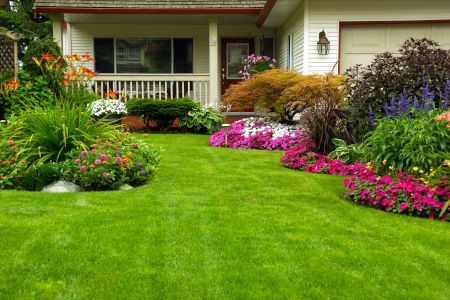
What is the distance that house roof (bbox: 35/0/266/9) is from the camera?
48.3ft

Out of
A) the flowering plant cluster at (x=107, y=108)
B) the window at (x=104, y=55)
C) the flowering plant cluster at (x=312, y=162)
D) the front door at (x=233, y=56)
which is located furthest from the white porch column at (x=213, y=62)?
the flowering plant cluster at (x=312, y=162)

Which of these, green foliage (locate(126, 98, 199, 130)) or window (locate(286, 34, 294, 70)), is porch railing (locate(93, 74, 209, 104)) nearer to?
green foliage (locate(126, 98, 199, 130))

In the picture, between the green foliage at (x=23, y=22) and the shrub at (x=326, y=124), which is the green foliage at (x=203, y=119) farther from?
the green foliage at (x=23, y=22)

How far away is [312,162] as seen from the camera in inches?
327

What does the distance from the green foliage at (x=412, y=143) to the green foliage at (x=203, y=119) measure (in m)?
7.20

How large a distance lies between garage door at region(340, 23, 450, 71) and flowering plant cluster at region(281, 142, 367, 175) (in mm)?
5420

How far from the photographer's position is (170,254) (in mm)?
3910

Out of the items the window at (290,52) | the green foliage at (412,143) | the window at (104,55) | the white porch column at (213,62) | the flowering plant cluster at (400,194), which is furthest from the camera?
the window at (104,55)

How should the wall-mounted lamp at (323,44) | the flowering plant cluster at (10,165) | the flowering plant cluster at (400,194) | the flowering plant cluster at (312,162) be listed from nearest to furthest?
the flowering plant cluster at (400,194) < the flowering plant cluster at (10,165) < the flowering plant cluster at (312,162) < the wall-mounted lamp at (323,44)

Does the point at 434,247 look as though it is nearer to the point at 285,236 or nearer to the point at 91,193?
the point at 285,236

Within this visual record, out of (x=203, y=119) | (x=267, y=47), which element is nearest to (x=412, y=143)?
(x=203, y=119)

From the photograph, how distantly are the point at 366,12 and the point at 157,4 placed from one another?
5.72 m

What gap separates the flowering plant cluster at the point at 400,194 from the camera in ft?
17.2

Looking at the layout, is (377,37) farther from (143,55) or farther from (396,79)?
(143,55)
